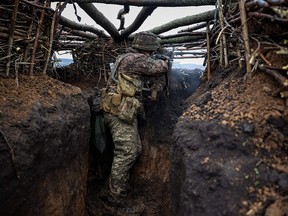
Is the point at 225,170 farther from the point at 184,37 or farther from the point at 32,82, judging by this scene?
the point at 184,37

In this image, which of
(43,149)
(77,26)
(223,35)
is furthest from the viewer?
(77,26)

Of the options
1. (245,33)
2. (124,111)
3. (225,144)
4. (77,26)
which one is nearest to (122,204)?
(124,111)

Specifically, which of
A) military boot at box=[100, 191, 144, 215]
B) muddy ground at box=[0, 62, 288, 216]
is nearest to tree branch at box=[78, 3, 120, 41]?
muddy ground at box=[0, 62, 288, 216]

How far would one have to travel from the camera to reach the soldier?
3.68 m

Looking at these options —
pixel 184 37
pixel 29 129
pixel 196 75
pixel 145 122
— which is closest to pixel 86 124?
pixel 29 129

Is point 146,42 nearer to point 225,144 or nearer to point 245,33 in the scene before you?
point 245,33

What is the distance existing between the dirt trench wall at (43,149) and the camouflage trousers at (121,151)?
0.61 m

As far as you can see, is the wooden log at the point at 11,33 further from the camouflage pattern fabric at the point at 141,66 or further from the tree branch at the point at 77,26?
the camouflage pattern fabric at the point at 141,66

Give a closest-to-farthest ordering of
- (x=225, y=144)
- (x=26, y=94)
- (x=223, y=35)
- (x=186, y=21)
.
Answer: (x=225, y=144), (x=26, y=94), (x=223, y=35), (x=186, y=21)

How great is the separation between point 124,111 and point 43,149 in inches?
60.4

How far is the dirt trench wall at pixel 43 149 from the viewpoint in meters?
1.94

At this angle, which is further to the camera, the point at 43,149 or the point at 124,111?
the point at 124,111

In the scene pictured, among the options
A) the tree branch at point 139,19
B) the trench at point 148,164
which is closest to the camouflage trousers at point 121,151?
the trench at point 148,164

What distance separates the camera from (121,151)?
3781 millimetres
